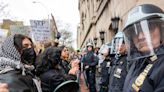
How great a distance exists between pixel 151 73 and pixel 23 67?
122 cm

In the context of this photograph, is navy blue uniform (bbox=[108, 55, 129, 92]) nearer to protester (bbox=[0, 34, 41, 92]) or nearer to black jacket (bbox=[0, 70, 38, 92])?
protester (bbox=[0, 34, 41, 92])

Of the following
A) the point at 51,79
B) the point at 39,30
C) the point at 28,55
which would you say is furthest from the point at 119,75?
the point at 39,30

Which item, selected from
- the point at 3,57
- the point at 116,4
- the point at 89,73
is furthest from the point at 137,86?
the point at 116,4

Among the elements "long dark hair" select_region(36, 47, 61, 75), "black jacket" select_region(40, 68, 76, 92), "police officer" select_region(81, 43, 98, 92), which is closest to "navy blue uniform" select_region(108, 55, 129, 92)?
"long dark hair" select_region(36, 47, 61, 75)

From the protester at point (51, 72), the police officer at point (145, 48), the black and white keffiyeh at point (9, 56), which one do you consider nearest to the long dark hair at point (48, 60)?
the protester at point (51, 72)

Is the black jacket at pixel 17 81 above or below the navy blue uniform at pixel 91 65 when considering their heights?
above

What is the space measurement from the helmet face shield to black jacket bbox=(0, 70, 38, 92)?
93 centimetres

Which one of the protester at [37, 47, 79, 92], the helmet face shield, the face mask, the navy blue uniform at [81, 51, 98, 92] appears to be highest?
the helmet face shield

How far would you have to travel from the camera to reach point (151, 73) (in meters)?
3.15

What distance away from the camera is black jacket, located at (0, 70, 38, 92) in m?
3.44

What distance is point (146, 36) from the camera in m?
3.43

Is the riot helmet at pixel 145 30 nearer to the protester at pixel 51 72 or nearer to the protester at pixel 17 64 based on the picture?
the protester at pixel 17 64

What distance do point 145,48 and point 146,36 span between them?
0.10 metres

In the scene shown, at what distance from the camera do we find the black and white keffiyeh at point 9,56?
3.68m
